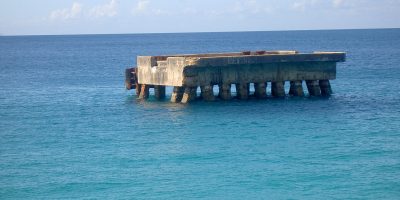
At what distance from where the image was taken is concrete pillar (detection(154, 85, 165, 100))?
44556 millimetres

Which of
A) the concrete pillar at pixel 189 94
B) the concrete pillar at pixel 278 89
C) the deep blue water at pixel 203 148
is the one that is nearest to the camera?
the deep blue water at pixel 203 148

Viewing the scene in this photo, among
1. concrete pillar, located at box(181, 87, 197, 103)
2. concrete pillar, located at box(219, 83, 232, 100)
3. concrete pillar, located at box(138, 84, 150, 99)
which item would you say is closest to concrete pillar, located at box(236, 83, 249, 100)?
concrete pillar, located at box(219, 83, 232, 100)

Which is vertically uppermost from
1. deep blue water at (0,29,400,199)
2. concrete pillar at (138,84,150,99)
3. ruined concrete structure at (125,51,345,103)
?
ruined concrete structure at (125,51,345,103)

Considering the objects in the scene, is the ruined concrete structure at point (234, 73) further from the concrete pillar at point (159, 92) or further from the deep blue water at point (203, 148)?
the deep blue water at point (203, 148)

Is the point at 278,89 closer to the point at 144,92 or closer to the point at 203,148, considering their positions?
the point at 144,92

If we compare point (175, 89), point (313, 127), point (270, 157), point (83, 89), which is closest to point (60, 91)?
point (83, 89)

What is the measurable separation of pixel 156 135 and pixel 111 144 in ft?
7.61

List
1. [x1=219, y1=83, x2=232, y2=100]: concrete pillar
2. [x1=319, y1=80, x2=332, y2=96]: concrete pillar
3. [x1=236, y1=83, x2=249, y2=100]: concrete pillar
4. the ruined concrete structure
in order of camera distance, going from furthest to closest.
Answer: [x1=319, y1=80, x2=332, y2=96]: concrete pillar < [x1=236, y1=83, x2=249, y2=100]: concrete pillar < [x1=219, y1=83, x2=232, y2=100]: concrete pillar < the ruined concrete structure

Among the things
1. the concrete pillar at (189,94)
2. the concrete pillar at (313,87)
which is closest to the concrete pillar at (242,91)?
the concrete pillar at (189,94)

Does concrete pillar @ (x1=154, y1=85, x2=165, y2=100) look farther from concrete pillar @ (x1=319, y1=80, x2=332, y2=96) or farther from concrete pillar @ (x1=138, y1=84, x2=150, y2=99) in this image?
concrete pillar @ (x1=319, y1=80, x2=332, y2=96)

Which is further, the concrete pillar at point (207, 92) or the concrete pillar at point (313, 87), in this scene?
the concrete pillar at point (313, 87)

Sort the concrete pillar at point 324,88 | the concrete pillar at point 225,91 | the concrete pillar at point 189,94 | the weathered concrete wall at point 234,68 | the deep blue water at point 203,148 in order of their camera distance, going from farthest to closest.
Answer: the concrete pillar at point 324,88
the concrete pillar at point 225,91
the concrete pillar at point 189,94
the weathered concrete wall at point 234,68
the deep blue water at point 203,148

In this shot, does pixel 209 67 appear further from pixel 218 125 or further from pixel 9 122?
pixel 9 122

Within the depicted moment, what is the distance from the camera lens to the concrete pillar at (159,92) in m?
44.6
